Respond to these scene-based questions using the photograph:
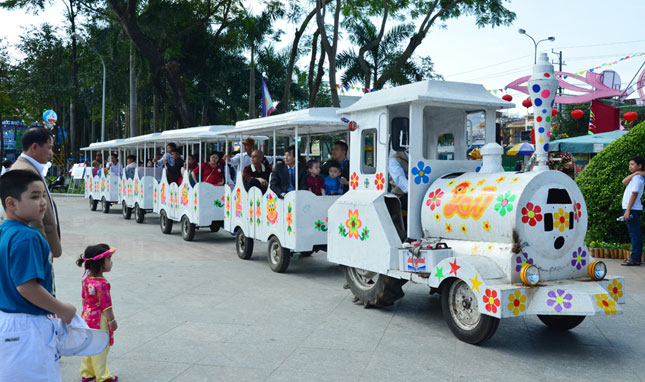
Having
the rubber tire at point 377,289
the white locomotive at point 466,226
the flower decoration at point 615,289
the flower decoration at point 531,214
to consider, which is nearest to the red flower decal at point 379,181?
the white locomotive at point 466,226

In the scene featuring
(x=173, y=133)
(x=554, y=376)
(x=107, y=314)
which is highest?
(x=173, y=133)

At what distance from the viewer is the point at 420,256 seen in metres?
5.76

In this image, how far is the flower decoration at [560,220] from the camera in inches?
204

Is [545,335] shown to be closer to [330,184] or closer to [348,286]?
[348,286]

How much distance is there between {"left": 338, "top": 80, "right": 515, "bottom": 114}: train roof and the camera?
6.05 meters

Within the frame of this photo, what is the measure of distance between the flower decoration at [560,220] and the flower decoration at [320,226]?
420 centimetres

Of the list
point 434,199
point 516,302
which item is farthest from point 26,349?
point 434,199

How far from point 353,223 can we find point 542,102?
8.00ft

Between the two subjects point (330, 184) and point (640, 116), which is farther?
point (640, 116)

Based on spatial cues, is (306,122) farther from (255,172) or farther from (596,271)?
(596,271)

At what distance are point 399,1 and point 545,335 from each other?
18.7 meters

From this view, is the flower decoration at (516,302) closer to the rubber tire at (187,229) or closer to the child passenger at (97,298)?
the child passenger at (97,298)

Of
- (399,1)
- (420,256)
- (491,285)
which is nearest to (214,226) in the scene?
(420,256)

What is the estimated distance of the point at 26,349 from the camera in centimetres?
266
